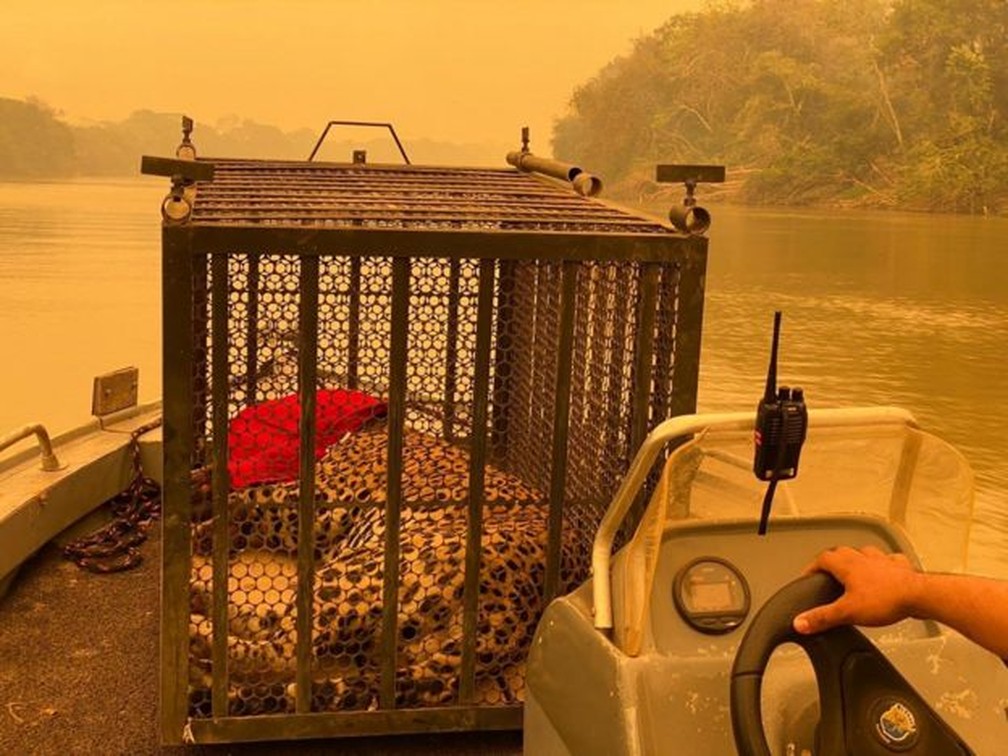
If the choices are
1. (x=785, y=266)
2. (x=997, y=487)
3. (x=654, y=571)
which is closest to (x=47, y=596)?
(x=654, y=571)

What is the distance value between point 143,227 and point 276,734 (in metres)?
25.3

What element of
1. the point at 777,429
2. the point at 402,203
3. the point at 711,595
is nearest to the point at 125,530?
the point at 402,203

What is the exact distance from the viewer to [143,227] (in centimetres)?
2664

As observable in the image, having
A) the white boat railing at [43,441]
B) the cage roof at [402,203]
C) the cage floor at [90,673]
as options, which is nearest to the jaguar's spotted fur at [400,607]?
the cage floor at [90,673]

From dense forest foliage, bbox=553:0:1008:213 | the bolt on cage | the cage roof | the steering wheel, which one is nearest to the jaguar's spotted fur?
the bolt on cage

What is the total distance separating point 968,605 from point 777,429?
324mm

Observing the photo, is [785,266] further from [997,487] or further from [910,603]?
[910,603]

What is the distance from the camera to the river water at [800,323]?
31.7 feet

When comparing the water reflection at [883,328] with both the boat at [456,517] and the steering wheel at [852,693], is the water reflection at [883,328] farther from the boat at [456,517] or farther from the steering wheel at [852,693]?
the steering wheel at [852,693]

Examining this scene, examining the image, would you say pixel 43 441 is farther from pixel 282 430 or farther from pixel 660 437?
pixel 660 437

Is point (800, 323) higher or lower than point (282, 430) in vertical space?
lower

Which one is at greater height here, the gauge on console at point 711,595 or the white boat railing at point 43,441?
the gauge on console at point 711,595

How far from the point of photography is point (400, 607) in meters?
2.67

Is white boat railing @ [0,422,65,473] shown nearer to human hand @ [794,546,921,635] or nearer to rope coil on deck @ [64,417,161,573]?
rope coil on deck @ [64,417,161,573]
